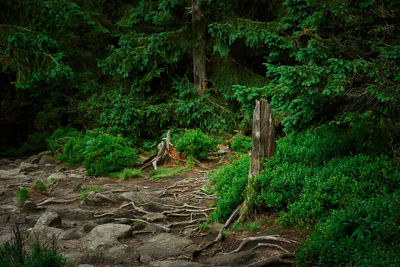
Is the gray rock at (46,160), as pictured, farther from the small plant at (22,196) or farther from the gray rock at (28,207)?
the gray rock at (28,207)

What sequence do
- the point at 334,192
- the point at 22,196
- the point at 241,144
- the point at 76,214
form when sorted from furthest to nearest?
the point at 241,144, the point at 22,196, the point at 76,214, the point at 334,192

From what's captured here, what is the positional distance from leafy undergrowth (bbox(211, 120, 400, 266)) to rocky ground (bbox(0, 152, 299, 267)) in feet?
1.49

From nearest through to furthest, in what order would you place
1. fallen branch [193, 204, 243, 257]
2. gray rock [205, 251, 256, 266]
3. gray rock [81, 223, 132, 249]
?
gray rock [205, 251, 256, 266]
fallen branch [193, 204, 243, 257]
gray rock [81, 223, 132, 249]

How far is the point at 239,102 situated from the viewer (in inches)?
540

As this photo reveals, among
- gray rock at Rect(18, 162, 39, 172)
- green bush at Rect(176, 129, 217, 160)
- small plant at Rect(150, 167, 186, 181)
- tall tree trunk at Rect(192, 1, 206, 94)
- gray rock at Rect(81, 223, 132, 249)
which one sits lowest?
gray rock at Rect(18, 162, 39, 172)

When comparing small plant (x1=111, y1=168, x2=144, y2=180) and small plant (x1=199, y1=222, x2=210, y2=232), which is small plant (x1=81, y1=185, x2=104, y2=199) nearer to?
small plant (x1=111, y1=168, x2=144, y2=180)

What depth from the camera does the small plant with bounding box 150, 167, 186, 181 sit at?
9718 millimetres

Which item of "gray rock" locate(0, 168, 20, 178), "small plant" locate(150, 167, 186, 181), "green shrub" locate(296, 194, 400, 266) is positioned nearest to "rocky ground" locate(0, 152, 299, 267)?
"small plant" locate(150, 167, 186, 181)

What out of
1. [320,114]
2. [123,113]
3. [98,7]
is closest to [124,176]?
[123,113]

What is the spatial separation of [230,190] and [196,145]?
4.35 m

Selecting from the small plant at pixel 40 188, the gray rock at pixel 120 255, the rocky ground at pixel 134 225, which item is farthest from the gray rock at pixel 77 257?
the small plant at pixel 40 188

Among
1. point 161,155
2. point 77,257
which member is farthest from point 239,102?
point 77,257

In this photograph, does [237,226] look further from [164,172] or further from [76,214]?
[164,172]

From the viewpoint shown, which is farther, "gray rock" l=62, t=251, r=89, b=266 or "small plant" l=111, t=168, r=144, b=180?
"small plant" l=111, t=168, r=144, b=180
